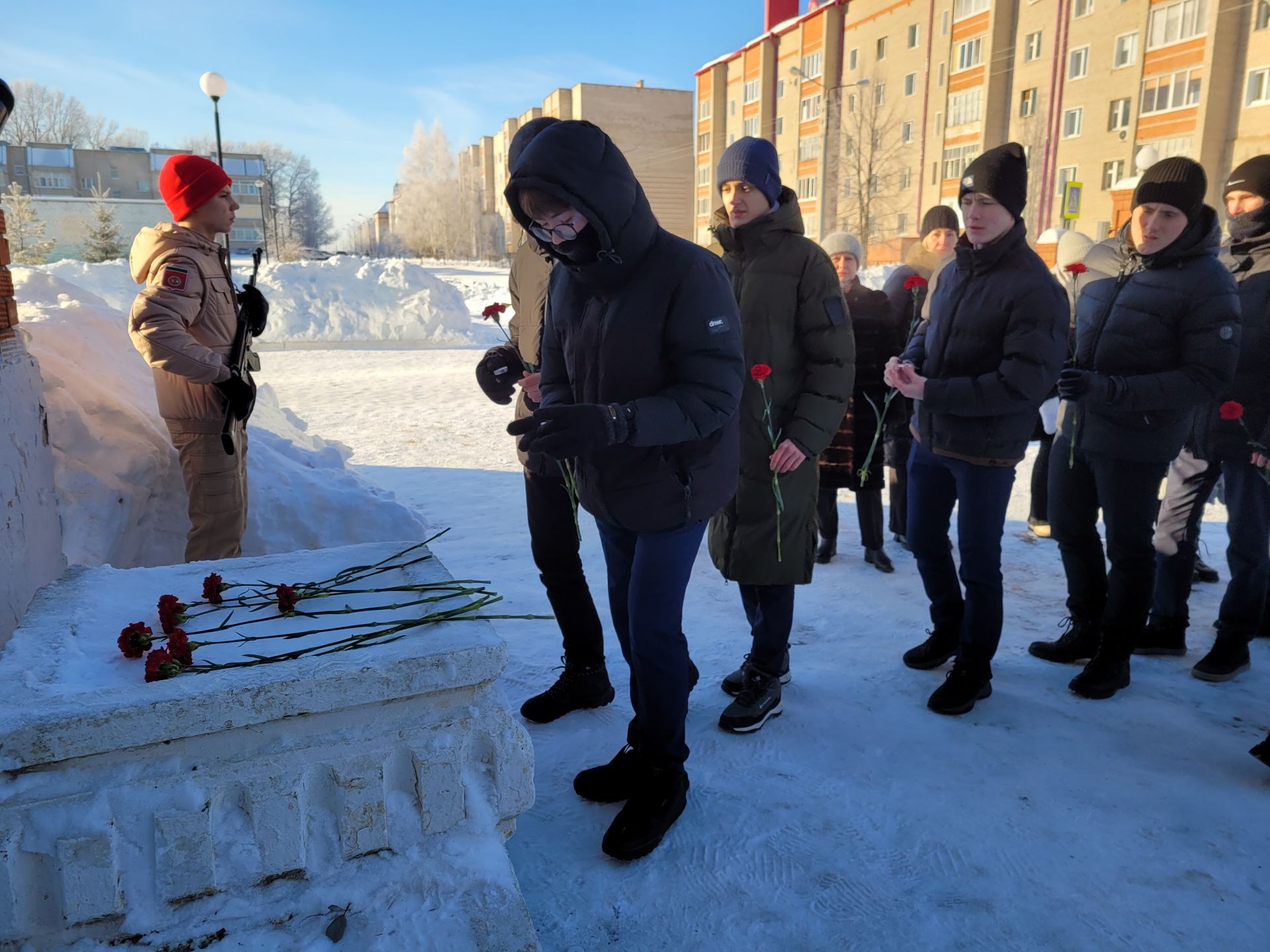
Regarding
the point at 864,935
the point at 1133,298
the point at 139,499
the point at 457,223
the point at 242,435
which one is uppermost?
the point at 457,223

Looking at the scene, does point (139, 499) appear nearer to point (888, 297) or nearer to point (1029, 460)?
point (888, 297)

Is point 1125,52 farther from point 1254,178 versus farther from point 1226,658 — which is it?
point 1226,658

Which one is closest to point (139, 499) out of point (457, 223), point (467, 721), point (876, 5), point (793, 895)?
point (467, 721)

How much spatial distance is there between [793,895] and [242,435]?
10.3ft

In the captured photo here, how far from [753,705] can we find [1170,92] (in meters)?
26.8

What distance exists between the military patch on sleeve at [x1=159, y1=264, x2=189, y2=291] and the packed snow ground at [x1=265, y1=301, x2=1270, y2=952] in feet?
6.67

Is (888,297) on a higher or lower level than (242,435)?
higher

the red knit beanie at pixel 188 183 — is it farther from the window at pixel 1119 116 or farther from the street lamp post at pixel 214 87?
the window at pixel 1119 116

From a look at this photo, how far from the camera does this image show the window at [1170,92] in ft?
72.3

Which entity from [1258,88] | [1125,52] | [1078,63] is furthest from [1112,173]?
[1258,88]

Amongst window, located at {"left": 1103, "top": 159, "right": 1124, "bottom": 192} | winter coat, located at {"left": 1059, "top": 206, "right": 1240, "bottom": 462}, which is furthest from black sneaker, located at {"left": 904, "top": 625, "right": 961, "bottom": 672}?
window, located at {"left": 1103, "top": 159, "right": 1124, "bottom": 192}

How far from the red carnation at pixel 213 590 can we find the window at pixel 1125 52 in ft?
94.1

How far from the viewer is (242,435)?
393 centimetres

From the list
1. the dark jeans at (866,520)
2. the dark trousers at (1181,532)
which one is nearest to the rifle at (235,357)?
the dark jeans at (866,520)
